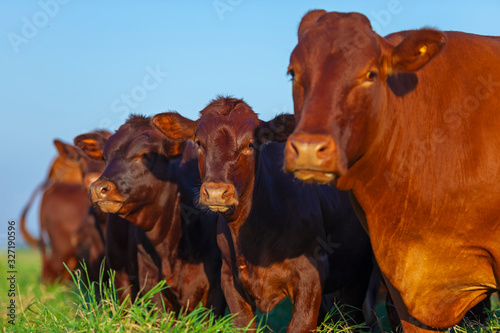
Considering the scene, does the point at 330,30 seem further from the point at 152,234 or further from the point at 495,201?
the point at 152,234

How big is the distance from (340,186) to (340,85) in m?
0.76

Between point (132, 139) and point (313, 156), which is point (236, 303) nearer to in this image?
point (132, 139)

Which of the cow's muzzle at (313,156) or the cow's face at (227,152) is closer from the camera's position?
the cow's muzzle at (313,156)

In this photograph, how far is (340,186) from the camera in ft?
14.1

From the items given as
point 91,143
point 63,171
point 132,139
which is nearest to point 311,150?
point 132,139

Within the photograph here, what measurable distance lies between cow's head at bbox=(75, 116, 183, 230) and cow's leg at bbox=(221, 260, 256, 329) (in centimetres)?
140

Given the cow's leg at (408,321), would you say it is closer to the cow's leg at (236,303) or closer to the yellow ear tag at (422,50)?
the cow's leg at (236,303)

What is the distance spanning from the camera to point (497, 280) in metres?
4.32

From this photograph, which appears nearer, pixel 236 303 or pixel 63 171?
pixel 236 303

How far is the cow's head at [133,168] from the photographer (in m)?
6.46

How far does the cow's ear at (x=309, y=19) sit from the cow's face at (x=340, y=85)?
0.19 m

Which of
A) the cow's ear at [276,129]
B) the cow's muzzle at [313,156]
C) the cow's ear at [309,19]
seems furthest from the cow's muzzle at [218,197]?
the cow's muzzle at [313,156]

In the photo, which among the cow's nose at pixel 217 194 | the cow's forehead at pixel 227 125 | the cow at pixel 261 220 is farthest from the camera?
the cow's forehead at pixel 227 125

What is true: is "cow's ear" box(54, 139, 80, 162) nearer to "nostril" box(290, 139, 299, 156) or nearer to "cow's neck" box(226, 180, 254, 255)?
"cow's neck" box(226, 180, 254, 255)
